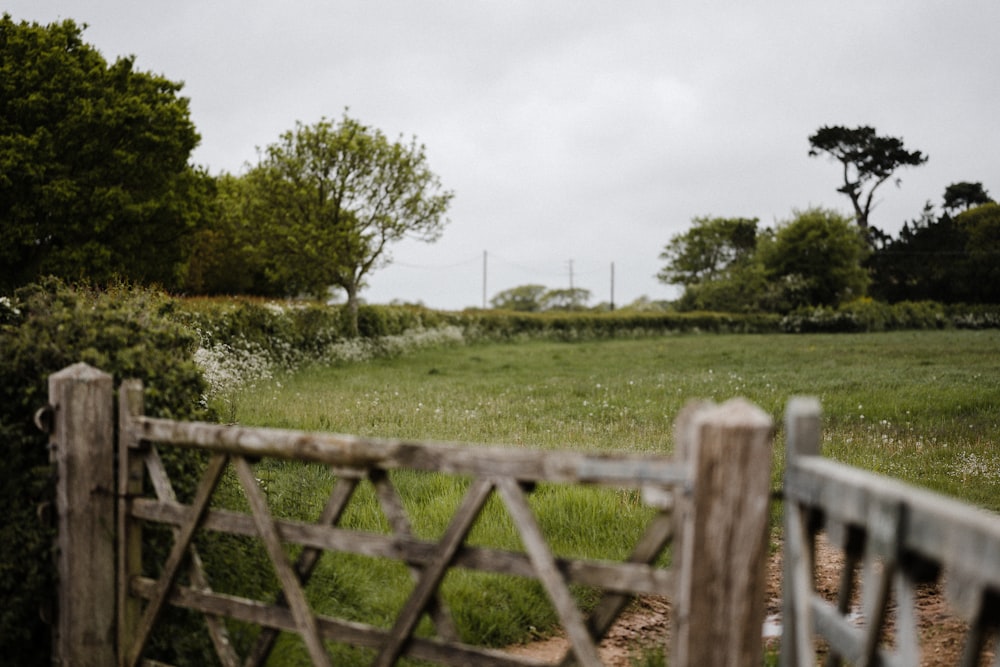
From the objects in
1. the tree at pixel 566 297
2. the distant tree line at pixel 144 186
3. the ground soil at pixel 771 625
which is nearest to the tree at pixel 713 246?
the tree at pixel 566 297

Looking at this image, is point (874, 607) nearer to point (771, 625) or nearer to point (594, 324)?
point (771, 625)

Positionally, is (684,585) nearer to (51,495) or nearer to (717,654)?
(717,654)

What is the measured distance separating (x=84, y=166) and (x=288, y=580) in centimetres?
3349

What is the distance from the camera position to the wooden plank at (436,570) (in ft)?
9.48

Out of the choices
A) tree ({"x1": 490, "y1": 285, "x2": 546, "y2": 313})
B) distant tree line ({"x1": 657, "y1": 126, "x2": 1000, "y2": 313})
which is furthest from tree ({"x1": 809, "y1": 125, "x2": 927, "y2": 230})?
tree ({"x1": 490, "y1": 285, "x2": 546, "y2": 313})

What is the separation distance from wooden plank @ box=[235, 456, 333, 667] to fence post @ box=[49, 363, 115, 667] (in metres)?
1.00

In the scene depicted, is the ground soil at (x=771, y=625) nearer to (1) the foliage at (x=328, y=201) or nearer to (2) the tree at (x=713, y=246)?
(1) the foliage at (x=328, y=201)

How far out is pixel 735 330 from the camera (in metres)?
57.3

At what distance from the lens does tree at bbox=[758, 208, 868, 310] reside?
6253 centimetres

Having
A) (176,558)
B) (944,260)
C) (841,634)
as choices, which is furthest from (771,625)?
(944,260)

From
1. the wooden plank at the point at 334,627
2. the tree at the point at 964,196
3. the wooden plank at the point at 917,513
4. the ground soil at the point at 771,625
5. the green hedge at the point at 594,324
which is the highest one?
the tree at the point at 964,196

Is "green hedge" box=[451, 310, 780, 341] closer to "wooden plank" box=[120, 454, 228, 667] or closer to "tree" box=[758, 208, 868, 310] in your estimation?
"tree" box=[758, 208, 868, 310]

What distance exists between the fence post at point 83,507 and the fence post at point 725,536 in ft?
9.90

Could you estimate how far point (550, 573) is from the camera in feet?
9.21
